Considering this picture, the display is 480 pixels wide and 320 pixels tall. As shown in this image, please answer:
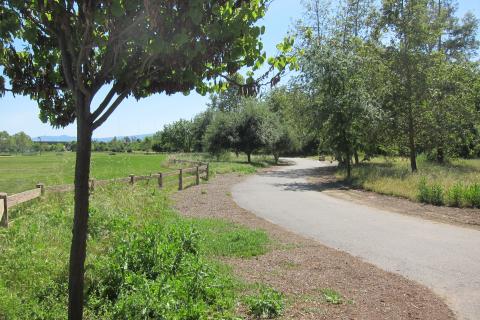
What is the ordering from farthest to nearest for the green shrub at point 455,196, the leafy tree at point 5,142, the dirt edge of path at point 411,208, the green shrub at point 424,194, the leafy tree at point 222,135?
the leafy tree at point 5,142 → the leafy tree at point 222,135 → the green shrub at point 424,194 → the green shrub at point 455,196 → the dirt edge of path at point 411,208

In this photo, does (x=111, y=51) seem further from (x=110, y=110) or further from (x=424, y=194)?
(x=424, y=194)

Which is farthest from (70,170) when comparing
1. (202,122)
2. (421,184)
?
(202,122)

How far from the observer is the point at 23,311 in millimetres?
4559

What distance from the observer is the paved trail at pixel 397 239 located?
263 inches

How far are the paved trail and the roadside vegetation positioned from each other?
2.52 meters

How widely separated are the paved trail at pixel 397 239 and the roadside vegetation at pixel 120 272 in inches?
99.1

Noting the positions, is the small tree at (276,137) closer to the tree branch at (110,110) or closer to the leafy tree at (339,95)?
the leafy tree at (339,95)

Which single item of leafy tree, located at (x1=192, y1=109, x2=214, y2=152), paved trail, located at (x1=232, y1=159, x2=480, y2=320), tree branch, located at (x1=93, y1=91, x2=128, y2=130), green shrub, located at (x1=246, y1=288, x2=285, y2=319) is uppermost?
leafy tree, located at (x1=192, y1=109, x2=214, y2=152)

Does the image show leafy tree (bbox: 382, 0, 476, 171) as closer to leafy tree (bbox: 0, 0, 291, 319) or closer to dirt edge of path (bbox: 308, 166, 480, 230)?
dirt edge of path (bbox: 308, 166, 480, 230)

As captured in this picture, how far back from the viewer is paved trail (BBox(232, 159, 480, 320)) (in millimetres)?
6680

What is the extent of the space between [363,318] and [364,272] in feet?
6.85

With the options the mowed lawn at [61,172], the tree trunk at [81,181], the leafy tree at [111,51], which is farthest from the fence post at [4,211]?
the mowed lawn at [61,172]

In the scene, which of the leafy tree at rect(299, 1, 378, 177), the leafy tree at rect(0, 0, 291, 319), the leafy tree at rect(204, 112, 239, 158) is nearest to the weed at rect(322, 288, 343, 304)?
the leafy tree at rect(0, 0, 291, 319)

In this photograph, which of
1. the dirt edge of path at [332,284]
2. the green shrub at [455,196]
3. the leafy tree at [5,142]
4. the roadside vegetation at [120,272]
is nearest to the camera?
the roadside vegetation at [120,272]
